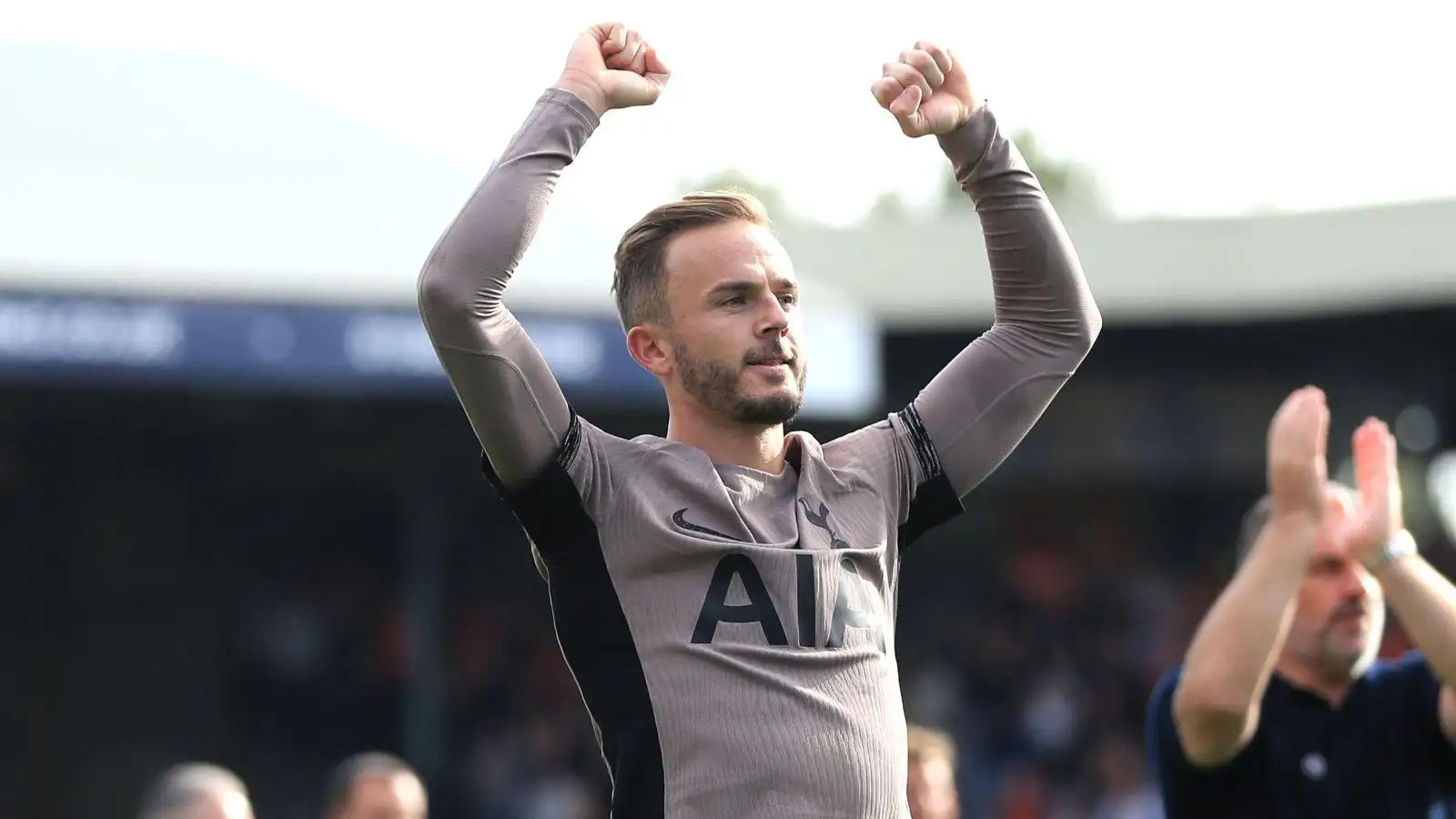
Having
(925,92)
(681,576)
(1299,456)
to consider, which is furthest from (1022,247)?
(1299,456)

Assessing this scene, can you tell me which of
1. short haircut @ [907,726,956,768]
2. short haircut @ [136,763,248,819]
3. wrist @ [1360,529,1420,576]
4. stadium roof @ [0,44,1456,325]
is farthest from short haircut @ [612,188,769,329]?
stadium roof @ [0,44,1456,325]

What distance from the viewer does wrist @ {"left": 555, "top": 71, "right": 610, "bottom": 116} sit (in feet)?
10.7

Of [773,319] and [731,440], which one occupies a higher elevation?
[773,319]

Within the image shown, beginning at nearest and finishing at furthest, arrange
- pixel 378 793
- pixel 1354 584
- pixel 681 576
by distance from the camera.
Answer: pixel 681 576 < pixel 1354 584 < pixel 378 793

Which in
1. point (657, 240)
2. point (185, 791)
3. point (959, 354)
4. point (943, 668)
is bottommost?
point (943, 668)

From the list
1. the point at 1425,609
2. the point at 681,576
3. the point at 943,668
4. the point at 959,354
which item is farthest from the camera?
the point at 943,668

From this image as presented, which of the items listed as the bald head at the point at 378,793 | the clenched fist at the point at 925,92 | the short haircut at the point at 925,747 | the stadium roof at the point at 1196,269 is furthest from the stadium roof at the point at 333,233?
the clenched fist at the point at 925,92

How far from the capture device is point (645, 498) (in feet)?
10.5

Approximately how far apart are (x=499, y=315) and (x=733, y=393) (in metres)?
0.38

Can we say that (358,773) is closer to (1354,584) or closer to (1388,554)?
(1354,584)

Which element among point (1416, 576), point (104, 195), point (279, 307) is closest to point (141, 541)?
point (104, 195)

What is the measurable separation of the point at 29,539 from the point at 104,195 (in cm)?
380

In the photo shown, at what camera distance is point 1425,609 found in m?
4.53

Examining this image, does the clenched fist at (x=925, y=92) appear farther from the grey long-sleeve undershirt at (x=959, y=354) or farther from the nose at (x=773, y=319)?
the nose at (x=773, y=319)
